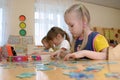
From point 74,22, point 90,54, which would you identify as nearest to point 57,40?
point 74,22

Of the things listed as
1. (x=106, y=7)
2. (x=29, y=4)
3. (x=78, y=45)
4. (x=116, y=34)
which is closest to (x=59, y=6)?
(x=29, y=4)

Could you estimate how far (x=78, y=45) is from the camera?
1.60 m

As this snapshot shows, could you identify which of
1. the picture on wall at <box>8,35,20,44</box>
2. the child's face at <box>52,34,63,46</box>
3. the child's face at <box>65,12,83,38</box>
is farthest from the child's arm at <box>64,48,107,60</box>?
the picture on wall at <box>8,35,20,44</box>

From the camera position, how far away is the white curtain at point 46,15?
188 inches

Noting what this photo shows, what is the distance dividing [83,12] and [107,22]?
4.92 metres

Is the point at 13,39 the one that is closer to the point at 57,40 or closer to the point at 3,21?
the point at 3,21

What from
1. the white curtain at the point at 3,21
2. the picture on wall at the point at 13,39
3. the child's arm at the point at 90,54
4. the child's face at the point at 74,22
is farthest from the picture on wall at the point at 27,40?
the child's arm at the point at 90,54

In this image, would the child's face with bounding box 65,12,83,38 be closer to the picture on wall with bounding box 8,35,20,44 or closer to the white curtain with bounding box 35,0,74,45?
the picture on wall with bounding box 8,35,20,44

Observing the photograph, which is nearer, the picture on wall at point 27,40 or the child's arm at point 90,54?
the child's arm at point 90,54

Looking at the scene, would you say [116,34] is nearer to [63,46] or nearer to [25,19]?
[25,19]

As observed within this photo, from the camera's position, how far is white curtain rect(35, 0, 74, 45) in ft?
15.7

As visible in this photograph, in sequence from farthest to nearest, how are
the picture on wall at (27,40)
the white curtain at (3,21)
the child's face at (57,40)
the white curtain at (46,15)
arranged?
the white curtain at (46,15) → the picture on wall at (27,40) → the white curtain at (3,21) → the child's face at (57,40)

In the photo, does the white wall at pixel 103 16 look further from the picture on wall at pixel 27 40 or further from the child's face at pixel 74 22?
the child's face at pixel 74 22

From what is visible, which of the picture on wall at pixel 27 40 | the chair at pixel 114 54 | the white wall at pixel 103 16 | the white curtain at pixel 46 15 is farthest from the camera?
the white wall at pixel 103 16
